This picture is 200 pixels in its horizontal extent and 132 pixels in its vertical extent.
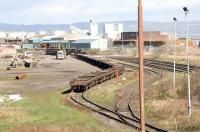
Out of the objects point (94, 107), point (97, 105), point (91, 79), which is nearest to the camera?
point (94, 107)

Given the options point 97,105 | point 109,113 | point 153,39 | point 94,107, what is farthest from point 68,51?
point 109,113

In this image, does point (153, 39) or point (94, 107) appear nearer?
point (94, 107)

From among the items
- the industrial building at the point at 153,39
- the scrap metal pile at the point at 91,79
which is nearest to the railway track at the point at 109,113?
the scrap metal pile at the point at 91,79

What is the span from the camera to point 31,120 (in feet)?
90.3

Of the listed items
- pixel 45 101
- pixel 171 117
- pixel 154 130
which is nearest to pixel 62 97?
pixel 45 101

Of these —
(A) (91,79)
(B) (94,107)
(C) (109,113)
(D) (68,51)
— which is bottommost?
(D) (68,51)

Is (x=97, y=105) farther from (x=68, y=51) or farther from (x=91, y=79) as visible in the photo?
(x=68, y=51)

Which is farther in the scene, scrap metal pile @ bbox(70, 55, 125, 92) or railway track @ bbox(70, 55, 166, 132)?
scrap metal pile @ bbox(70, 55, 125, 92)

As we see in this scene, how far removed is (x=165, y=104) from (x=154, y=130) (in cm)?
758

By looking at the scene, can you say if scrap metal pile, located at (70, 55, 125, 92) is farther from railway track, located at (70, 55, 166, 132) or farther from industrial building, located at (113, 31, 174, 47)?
industrial building, located at (113, 31, 174, 47)

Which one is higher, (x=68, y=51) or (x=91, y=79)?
(x=91, y=79)

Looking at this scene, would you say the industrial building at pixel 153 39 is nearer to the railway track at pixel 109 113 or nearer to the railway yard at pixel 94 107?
the railway yard at pixel 94 107

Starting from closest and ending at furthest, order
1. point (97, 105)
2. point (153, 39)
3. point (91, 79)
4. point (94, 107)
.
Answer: point (94, 107) < point (97, 105) < point (91, 79) < point (153, 39)

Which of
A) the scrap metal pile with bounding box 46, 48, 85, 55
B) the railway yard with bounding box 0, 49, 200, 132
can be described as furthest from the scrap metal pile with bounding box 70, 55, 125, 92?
the scrap metal pile with bounding box 46, 48, 85, 55
